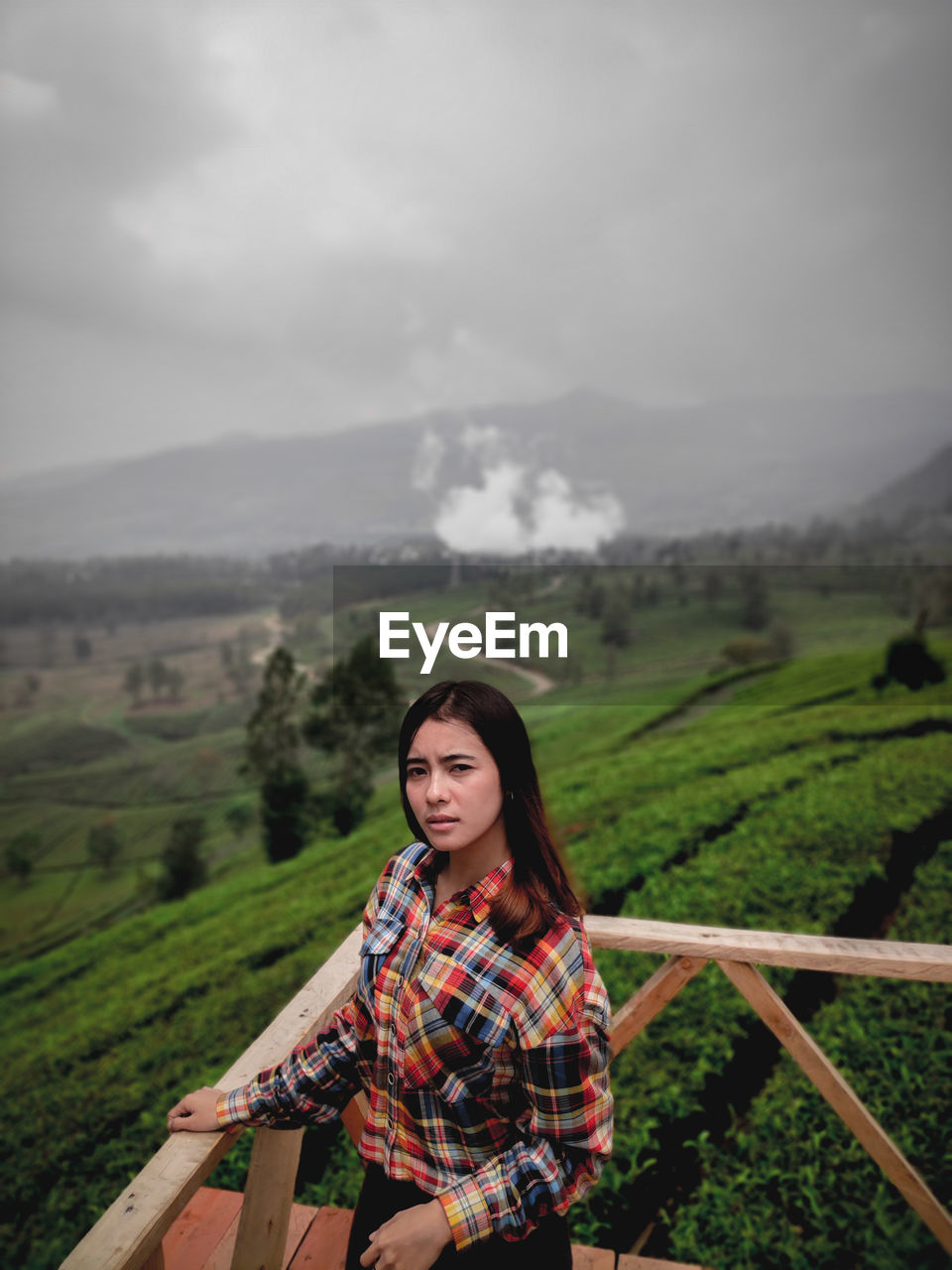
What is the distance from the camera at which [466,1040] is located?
138 centimetres

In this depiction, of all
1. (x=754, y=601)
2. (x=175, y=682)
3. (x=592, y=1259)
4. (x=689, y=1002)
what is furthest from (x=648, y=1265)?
(x=175, y=682)

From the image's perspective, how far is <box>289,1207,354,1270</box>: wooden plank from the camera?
78.2 inches

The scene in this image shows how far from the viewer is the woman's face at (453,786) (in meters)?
1.50

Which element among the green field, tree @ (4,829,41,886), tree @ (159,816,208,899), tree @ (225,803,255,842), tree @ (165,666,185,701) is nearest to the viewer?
the green field

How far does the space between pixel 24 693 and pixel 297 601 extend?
40028mm

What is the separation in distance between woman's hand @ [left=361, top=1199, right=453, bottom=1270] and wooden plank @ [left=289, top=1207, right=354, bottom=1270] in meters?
0.89

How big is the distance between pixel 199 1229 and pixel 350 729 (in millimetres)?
33136

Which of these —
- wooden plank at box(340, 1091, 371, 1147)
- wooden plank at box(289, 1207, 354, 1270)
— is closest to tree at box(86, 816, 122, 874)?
wooden plank at box(289, 1207, 354, 1270)

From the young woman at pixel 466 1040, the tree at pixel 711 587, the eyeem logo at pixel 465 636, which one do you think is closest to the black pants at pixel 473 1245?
the young woman at pixel 466 1040

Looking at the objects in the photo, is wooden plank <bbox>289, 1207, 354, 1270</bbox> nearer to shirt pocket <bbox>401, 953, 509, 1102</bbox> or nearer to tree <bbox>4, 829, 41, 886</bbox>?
shirt pocket <bbox>401, 953, 509, 1102</bbox>

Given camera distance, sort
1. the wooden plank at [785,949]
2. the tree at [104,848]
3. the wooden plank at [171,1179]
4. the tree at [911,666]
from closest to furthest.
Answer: the wooden plank at [171,1179] → the wooden plank at [785,949] → the tree at [911,666] → the tree at [104,848]

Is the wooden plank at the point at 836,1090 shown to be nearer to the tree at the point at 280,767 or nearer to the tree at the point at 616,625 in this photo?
the tree at the point at 280,767

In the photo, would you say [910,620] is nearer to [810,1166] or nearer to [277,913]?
[277,913]

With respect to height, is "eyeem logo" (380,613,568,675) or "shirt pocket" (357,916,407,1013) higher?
"eyeem logo" (380,613,568,675)
